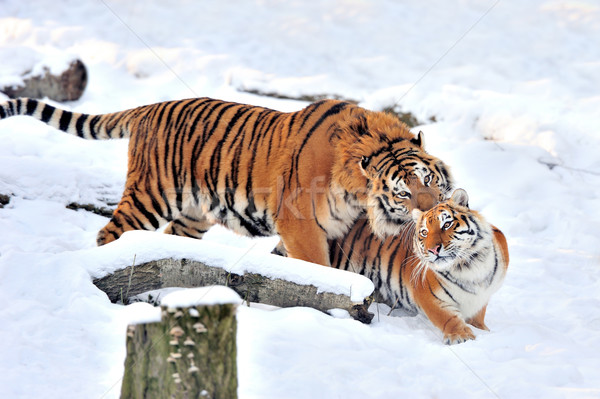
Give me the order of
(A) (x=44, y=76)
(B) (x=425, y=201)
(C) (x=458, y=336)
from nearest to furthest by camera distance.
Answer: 1. (C) (x=458, y=336)
2. (B) (x=425, y=201)
3. (A) (x=44, y=76)

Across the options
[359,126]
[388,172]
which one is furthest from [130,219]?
[388,172]

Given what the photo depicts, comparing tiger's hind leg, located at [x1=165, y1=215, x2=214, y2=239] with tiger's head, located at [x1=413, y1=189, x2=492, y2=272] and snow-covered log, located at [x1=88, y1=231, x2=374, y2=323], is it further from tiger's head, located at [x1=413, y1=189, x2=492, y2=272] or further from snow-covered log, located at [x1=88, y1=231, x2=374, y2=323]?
tiger's head, located at [x1=413, y1=189, x2=492, y2=272]

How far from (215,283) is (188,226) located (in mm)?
1778

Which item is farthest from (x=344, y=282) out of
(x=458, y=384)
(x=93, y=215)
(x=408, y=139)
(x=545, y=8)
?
(x=545, y=8)

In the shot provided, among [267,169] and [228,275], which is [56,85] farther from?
[228,275]

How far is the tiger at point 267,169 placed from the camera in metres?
4.20

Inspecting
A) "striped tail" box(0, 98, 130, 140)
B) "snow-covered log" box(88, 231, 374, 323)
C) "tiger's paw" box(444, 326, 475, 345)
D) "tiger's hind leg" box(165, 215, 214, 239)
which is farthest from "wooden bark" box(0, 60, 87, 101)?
"tiger's paw" box(444, 326, 475, 345)

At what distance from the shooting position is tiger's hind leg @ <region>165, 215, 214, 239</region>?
525 cm

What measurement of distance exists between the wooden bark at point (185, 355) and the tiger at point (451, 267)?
183 cm

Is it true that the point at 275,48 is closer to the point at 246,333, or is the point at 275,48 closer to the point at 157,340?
the point at 246,333

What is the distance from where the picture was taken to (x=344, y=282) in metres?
3.59

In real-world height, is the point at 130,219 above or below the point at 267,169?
below

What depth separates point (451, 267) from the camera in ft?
12.6

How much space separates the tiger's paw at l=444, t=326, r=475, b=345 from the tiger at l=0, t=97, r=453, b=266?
2.57 feet
